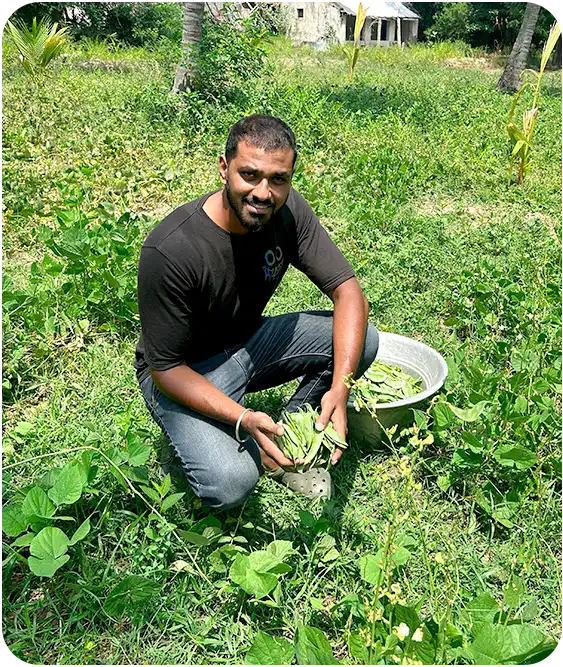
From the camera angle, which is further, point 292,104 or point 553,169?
point 292,104

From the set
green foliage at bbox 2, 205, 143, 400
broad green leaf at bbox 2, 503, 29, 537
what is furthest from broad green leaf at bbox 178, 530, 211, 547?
green foliage at bbox 2, 205, 143, 400

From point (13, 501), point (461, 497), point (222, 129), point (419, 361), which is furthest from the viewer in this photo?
point (222, 129)

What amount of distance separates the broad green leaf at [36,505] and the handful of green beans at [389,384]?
4.66ft

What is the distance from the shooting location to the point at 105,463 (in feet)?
8.05

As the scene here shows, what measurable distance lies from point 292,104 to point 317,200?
2992 mm

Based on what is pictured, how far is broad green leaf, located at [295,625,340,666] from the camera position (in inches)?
66.6

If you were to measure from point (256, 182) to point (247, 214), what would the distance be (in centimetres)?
12

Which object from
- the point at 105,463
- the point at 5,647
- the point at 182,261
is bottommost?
the point at 5,647

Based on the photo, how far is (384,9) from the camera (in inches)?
1096

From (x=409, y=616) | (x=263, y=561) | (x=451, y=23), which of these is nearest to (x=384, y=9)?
(x=451, y=23)

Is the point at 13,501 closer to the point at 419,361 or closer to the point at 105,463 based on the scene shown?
the point at 105,463

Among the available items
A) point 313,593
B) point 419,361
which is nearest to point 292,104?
point 419,361

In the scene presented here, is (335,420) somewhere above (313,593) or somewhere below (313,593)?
above

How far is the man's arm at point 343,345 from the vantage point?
2387 mm
